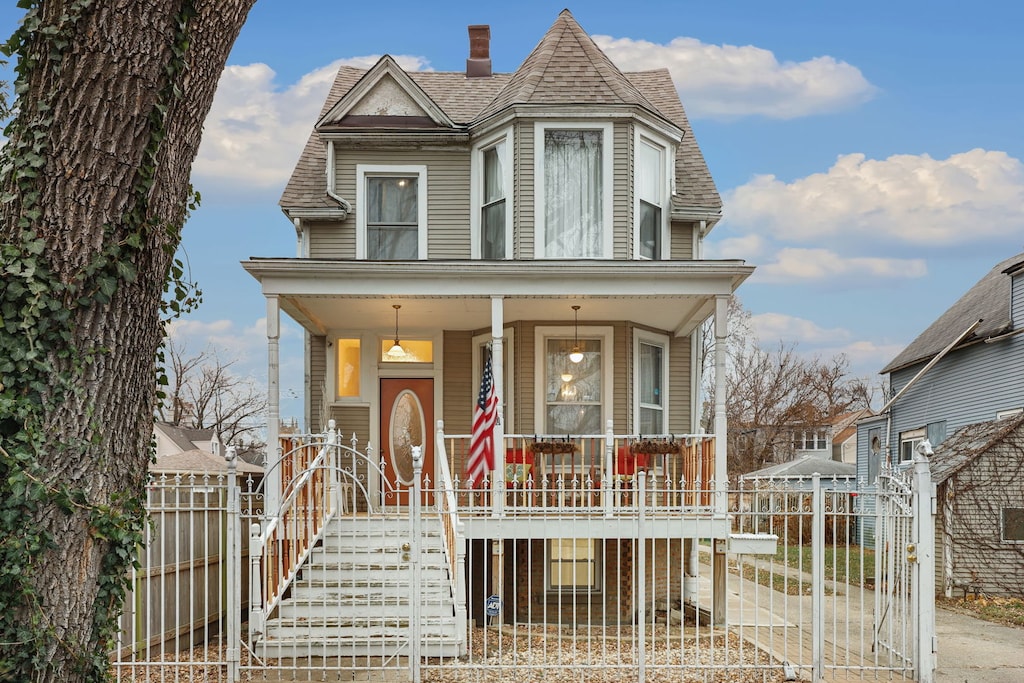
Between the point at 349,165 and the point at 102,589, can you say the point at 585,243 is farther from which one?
the point at 102,589

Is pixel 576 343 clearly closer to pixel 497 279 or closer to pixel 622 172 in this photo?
pixel 622 172

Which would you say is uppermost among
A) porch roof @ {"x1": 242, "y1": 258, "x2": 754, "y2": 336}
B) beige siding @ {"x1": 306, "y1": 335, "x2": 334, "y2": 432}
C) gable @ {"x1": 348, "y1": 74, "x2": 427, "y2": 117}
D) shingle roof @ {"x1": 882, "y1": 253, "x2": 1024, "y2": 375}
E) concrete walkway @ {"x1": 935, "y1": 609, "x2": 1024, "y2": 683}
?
gable @ {"x1": 348, "y1": 74, "x2": 427, "y2": 117}

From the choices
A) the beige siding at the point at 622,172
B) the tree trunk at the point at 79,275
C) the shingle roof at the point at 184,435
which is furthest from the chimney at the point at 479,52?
the shingle roof at the point at 184,435

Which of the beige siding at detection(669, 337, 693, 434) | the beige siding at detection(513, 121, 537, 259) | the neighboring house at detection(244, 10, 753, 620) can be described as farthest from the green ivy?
the beige siding at detection(669, 337, 693, 434)

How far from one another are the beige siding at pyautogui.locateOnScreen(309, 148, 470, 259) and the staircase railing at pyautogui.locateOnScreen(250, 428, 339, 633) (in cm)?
364

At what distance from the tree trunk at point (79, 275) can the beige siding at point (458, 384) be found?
9946 mm

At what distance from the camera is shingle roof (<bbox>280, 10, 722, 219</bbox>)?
49.4 feet

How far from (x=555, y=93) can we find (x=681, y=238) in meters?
3.10

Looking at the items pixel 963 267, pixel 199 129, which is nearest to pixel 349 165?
pixel 199 129

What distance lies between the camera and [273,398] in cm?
1246

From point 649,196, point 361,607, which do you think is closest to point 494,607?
point 361,607

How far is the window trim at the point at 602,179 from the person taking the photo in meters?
14.9

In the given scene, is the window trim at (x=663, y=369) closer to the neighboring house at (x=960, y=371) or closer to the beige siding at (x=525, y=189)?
the beige siding at (x=525, y=189)

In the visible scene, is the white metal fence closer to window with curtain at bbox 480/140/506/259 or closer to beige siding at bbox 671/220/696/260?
window with curtain at bbox 480/140/506/259
